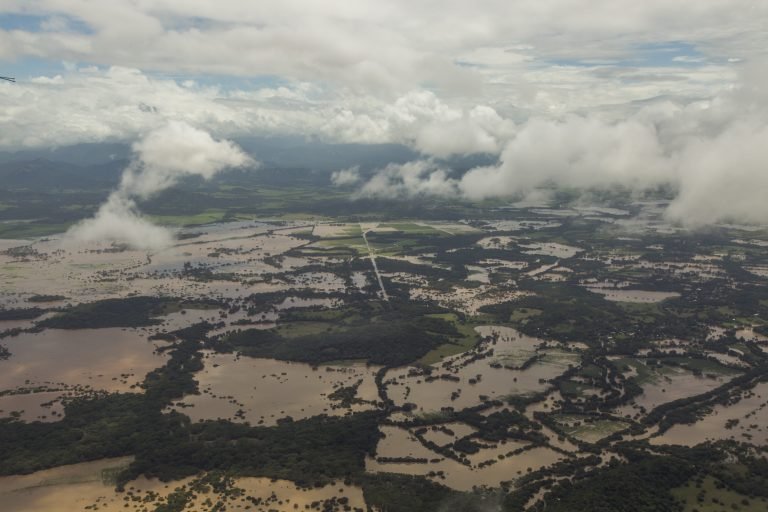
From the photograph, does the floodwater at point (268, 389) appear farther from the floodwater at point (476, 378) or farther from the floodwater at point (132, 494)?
A: the floodwater at point (132, 494)

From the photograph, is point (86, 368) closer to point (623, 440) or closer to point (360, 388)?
point (360, 388)

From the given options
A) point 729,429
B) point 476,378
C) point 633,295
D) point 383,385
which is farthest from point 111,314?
point 633,295

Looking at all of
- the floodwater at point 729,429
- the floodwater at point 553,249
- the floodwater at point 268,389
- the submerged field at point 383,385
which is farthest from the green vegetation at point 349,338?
the floodwater at point 553,249

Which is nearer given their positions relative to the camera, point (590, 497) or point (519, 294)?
point (590, 497)

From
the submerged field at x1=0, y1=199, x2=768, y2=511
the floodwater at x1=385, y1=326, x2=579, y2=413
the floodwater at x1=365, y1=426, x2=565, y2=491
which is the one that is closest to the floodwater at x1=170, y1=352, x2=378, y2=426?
the submerged field at x1=0, y1=199, x2=768, y2=511

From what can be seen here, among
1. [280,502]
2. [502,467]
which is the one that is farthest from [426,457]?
[280,502]

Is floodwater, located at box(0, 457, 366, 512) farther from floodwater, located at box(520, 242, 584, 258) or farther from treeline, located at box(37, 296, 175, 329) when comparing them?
floodwater, located at box(520, 242, 584, 258)
